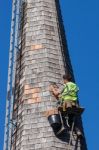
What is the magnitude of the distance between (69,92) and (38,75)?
5.39 ft

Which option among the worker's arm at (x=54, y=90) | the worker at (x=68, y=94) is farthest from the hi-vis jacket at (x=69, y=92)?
the worker's arm at (x=54, y=90)

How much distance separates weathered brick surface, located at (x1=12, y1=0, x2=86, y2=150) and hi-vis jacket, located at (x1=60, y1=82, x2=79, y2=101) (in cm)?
51

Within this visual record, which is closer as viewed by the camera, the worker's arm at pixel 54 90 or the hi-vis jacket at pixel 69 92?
the hi-vis jacket at pixel 69 92

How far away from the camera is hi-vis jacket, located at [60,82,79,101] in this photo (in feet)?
65.8

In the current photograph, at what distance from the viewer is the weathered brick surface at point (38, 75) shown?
784 inches

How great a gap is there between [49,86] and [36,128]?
1.62m

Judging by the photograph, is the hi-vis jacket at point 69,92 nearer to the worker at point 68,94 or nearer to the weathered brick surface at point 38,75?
the worker at point 68,94

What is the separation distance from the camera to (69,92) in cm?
2019

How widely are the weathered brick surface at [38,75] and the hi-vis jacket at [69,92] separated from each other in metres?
0.51

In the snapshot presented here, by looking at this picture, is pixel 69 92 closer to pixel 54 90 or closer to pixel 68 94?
pixel 68 94

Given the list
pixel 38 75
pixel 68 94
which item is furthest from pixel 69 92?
pixel 38 75

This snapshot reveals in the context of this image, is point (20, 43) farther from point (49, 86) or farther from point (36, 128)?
point (36, 128)

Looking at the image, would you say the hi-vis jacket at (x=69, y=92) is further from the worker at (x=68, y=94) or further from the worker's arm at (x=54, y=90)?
the worker's arm at (x=54, y=90)

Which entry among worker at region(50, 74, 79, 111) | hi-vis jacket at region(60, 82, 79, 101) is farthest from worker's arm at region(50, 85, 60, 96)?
hi-vis jacket at region(60, 82, 79, 101)
